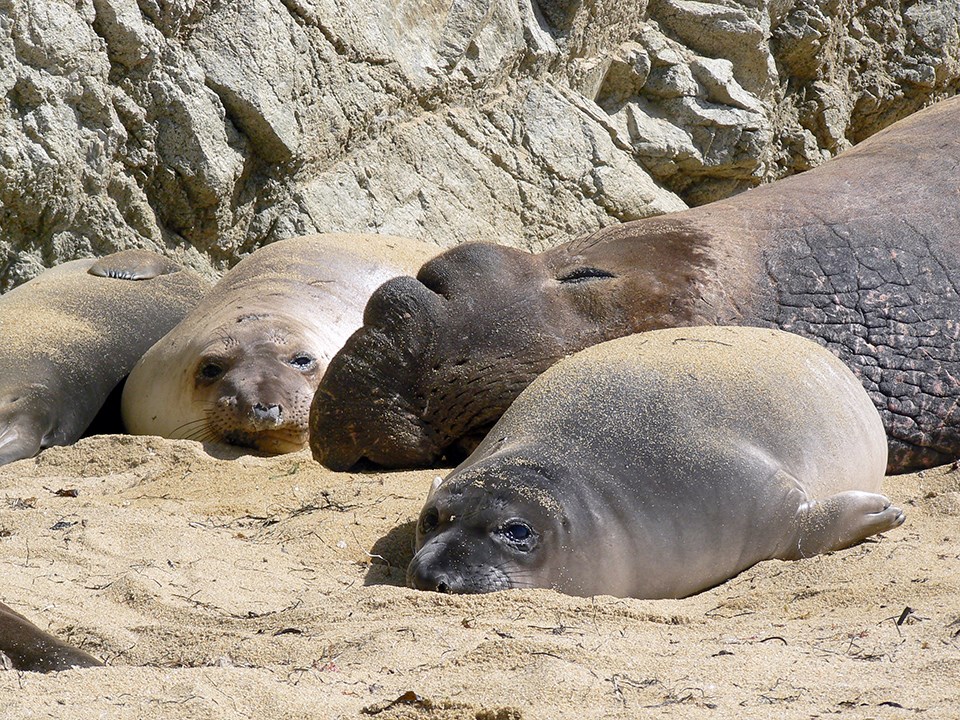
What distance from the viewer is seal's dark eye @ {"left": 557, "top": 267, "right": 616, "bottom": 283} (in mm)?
5391

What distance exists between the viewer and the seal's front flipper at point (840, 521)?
408 centimetres

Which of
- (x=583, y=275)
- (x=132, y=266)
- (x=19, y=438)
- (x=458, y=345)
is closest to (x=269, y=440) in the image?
(x=19, y=438)

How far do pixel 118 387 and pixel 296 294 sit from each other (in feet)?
3.33

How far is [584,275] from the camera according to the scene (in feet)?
17.8

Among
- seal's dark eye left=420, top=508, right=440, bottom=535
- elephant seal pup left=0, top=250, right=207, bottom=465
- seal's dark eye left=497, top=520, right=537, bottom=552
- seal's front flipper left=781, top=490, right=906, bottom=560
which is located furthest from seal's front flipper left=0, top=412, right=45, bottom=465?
seal's front flipper left=781, top=490, right=906, bottom=560

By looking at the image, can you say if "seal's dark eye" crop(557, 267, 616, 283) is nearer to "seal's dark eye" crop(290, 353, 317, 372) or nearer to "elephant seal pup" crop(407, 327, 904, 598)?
"elephant seal pup" crop(407, 327, 904, 598)

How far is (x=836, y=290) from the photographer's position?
541cm

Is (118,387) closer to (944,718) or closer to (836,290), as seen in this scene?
(836,290)

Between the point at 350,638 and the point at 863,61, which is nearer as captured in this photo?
the point at 350,638

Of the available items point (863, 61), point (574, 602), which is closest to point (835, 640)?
point (574, 602)

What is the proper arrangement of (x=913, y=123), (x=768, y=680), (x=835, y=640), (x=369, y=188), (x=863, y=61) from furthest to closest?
(x=863, y=61) → (x=369, y=188) → (x=913, y=123) → (x=835, y=640) → (x=768, y=680)

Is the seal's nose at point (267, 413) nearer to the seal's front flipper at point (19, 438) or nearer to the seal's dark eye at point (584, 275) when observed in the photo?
the seal's front flipper at point (19, 438)

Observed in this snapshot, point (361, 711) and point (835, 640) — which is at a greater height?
point (361, 711)

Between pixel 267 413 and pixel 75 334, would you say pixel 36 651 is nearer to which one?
pixel 267 413
